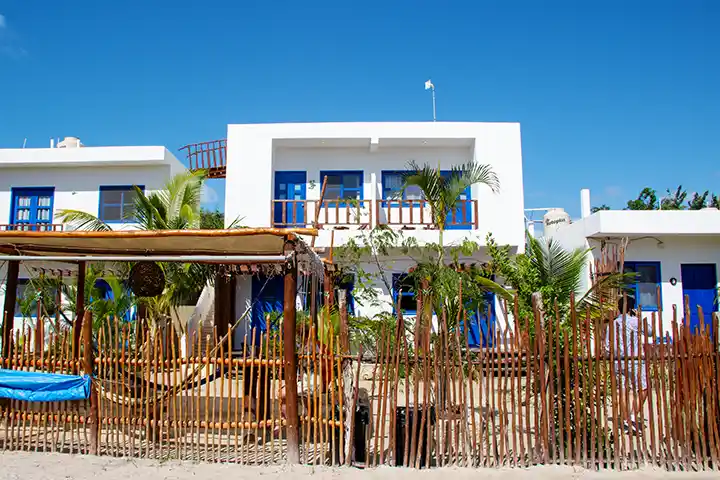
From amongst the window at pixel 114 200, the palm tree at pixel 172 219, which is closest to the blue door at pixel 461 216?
the palm tree at pixel 172 219

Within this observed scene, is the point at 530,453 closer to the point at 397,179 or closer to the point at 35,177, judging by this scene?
the point at 397,179

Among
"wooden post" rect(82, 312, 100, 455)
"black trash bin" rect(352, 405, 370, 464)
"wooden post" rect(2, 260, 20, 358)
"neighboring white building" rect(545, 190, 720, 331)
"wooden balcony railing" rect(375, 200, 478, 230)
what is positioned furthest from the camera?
"wooden balcony railing" rect(375, 200, 478, 230)

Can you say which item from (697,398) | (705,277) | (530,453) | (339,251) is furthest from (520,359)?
(705,277)

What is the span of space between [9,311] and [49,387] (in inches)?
60.2

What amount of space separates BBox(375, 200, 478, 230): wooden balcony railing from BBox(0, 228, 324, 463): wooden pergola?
6.02m

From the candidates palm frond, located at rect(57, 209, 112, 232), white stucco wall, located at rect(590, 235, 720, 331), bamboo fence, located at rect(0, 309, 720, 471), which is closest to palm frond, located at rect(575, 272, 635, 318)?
bamboo fence, located at rect(0, 309, 720, 471)

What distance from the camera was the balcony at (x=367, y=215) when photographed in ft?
41.4

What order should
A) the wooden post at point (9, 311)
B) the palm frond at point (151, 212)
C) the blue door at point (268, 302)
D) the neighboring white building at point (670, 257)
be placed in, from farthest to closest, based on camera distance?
the blue door at point (268, 302)
the neighboring white building at point (670, 257)
the palm frond at point (151, 212)
the wooden post at point (9, 311)

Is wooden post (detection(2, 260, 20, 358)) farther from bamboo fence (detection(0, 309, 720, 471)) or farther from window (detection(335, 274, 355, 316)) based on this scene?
window (detection(335, 274, 355, 316))

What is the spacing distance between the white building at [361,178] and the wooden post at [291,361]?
6.72m

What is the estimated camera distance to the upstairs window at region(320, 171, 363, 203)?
1426 cm

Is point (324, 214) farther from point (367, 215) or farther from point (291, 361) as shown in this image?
point (291, 361)

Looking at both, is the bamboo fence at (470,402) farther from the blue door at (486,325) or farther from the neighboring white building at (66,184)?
the neighboring white building at (66,184)

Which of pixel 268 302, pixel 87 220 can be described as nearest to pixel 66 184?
pixel 87 220
